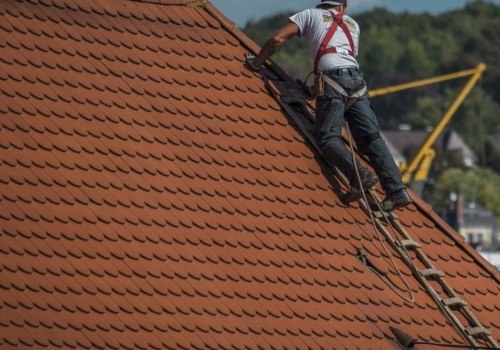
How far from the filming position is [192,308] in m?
14.8

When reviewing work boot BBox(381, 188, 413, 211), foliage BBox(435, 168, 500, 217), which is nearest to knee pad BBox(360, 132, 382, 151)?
work boot BBox(381, 188, 413, 211)

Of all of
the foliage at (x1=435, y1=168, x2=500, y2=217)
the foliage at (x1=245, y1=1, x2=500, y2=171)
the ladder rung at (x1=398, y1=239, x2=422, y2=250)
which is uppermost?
the foliage at (x1=245, y1=1, x2=500, y2=171)

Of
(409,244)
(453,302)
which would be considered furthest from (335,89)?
(453,302)

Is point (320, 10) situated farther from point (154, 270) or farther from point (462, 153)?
point (462, 153)

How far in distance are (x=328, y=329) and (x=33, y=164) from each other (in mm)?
2863

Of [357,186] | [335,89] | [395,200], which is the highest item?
[335,89]

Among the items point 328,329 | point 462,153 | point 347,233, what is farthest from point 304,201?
point 462,153

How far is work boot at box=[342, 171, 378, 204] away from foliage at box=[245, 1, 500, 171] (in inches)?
4683

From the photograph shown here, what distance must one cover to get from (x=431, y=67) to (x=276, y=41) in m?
169

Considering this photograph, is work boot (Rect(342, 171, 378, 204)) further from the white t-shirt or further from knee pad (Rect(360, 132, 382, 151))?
the white t-shirt

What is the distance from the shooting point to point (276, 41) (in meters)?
17.0

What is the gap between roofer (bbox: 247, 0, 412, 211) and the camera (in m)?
16.7

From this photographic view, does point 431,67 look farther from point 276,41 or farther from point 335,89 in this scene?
point 335,89

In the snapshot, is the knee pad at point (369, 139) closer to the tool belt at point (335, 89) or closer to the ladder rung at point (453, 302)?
the tool belt at point (335, 89)
